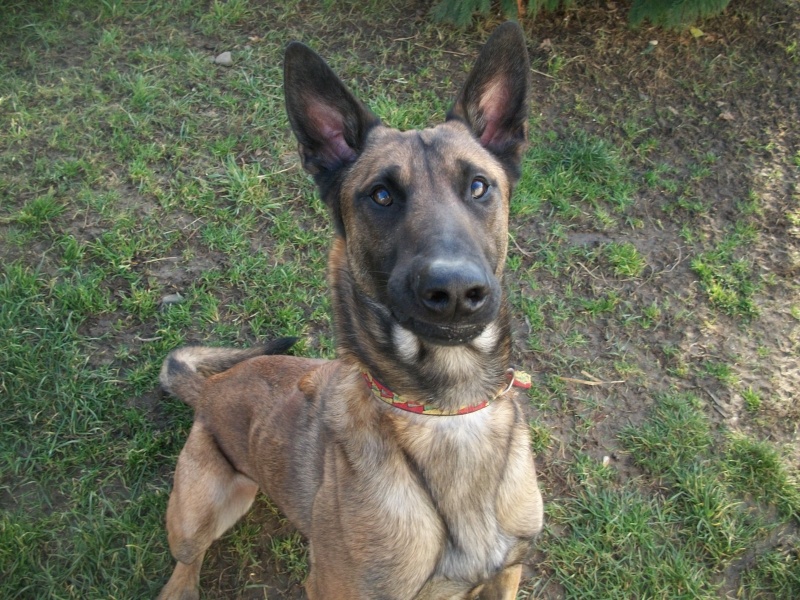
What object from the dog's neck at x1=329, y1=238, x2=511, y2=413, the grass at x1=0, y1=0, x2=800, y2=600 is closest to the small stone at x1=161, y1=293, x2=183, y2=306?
the grass at x1=0, y1=0, x2=800, y2=600

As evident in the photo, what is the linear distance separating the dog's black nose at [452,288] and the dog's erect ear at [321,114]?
100 centimetres

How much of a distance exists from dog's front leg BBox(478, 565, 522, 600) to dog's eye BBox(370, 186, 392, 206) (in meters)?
1.72

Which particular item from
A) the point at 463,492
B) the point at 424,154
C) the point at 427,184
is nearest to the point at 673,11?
the point at 424,154

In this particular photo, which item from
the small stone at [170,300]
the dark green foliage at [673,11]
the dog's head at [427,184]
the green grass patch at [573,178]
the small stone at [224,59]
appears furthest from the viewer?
the small stone at [224,59]

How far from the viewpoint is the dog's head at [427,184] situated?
2.22m

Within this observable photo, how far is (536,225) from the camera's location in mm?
4930

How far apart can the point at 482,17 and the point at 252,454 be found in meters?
4.89

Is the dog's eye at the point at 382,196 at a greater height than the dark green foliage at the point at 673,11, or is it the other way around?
the dog's eye at the point at 382,196

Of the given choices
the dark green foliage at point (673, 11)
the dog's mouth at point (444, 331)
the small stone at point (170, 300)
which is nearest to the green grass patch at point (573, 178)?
the dark green foliage at point (673, 11)

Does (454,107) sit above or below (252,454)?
above

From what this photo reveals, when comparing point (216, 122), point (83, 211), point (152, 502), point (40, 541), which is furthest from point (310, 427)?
point (216, 122)

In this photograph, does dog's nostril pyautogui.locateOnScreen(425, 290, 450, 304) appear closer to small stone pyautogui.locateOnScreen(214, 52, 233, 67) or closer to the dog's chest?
the dog's chest

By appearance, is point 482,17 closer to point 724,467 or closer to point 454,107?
point 454,107

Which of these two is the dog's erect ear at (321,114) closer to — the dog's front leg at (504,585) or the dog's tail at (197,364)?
the dog's tail at (197,364)
